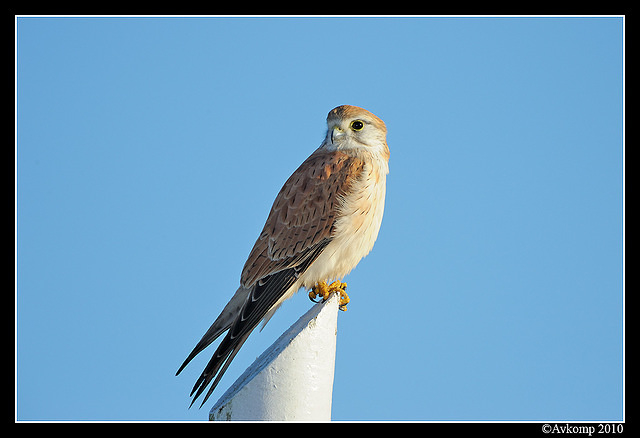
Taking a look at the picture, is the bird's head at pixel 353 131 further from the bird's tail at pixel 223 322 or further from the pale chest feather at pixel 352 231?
the bird's tail at pixel 223 322

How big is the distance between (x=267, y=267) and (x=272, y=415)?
1.33 meters

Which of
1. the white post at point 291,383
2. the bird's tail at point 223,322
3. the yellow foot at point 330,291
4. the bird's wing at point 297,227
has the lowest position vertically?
the white post at point 291,383

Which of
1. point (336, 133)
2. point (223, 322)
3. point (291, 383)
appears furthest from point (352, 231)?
point (291, 383)

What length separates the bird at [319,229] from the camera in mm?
4254

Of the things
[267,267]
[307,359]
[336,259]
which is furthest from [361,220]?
[307,359]

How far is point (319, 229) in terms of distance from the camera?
438cm

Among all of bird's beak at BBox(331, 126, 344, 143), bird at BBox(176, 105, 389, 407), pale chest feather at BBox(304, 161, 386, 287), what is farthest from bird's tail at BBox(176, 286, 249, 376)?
bird's beak at BBox(331, 126, 344, 143)

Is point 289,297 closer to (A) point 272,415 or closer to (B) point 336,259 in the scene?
(B) point 336,259

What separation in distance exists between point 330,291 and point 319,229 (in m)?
0.43

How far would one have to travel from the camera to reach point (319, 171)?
4.52 meters

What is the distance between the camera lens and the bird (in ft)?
14.0

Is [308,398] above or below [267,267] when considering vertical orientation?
below

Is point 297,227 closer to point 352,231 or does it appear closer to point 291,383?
point 352,231

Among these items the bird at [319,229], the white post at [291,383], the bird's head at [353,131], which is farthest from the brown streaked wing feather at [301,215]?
the white post at [291,383]
